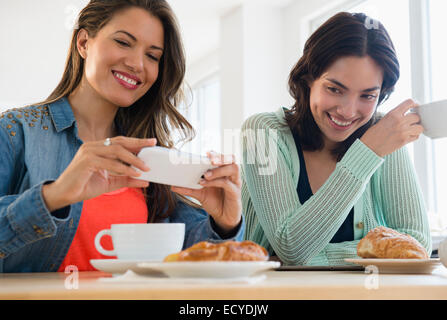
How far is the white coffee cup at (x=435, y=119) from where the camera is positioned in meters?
1.08

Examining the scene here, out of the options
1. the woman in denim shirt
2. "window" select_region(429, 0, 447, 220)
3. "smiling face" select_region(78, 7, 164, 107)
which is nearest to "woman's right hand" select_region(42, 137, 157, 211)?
the woman in denim shirt

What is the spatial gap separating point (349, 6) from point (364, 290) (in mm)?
4400

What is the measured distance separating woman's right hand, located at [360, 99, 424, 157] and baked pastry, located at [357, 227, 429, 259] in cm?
31

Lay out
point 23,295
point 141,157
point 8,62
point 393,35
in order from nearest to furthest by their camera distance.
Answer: point 23,295, point 141,157, point 393,35, point 8,62

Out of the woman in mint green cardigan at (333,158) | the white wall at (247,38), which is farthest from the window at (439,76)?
the woman in mint green cardigan at (333,158)

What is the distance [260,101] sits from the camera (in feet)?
17.9

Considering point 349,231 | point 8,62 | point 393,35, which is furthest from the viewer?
point 8,62

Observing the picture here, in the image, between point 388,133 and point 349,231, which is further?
point 349,231

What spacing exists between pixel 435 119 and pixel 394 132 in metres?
0.14

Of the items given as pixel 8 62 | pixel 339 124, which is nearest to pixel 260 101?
pixel 8 62

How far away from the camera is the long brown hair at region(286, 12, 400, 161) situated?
4.74 feet

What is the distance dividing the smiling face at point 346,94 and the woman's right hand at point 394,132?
0.53 ft

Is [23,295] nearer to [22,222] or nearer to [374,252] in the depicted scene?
[22,222]

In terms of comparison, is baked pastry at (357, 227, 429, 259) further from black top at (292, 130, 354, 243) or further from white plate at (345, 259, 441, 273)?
black top at (292, 130, 354, 243)
